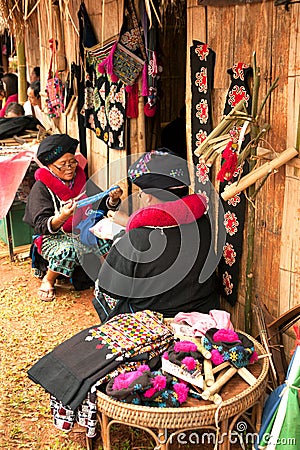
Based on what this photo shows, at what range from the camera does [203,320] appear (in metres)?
2.95

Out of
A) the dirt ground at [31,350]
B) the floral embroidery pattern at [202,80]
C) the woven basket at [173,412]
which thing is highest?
the floral embroidery pattern at [202,80]

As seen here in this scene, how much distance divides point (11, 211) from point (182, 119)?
185 centimetres

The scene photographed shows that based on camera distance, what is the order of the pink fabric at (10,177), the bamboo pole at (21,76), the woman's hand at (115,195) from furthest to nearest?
the bamboo pole at (21,76) < the pink fabric at (10,177) < the woman's hand at (115,195)

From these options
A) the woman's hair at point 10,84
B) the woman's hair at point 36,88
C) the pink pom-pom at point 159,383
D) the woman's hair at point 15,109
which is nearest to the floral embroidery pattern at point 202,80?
the pink pom-pom at point 159,383

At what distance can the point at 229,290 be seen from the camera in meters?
3.49

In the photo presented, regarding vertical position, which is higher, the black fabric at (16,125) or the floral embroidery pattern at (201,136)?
the floral embroidery pattern at (201,136)

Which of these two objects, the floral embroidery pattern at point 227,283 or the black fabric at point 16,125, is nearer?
the floral embroidery pattern at point 227,283

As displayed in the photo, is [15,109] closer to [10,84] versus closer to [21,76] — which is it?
[21,76]

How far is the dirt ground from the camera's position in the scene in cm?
298

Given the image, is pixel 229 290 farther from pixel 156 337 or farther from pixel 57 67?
pixel 57 67

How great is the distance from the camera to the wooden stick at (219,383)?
2.47 m

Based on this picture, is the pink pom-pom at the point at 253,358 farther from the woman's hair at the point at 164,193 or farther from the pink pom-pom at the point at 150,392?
the woman's hair at the point at 164,193

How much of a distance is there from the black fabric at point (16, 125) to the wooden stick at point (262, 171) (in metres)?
3.86

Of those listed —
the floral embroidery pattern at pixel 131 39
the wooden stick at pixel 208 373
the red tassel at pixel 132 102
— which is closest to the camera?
the wooden stick at pixel 208 373
